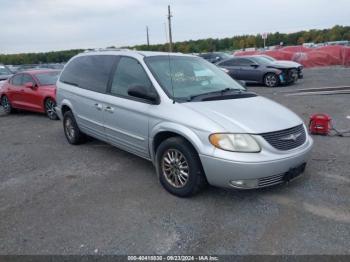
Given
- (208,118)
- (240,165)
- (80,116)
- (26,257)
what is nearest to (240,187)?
(240,165)

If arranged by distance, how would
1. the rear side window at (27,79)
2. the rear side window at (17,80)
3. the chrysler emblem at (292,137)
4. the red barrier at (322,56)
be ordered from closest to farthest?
the chrysler emblem at (292,137), the rear side window at (27,79), the rear side window at (17,80), the red barrier at (322,56)

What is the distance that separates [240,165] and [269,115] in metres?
0.89

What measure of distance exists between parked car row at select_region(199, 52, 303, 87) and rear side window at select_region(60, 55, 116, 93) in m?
9.69

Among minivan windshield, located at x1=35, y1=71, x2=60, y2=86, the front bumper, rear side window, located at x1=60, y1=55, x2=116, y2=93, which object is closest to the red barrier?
minivan windshield, located at x1=35, y1=71, x2=60, y2=86

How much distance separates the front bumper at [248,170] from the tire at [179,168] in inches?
5.5

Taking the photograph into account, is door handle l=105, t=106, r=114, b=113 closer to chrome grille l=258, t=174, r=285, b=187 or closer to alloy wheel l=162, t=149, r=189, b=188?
alloy wheel l=162, t=149, r=189, b=188

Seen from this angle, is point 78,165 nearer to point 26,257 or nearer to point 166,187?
point 166,187

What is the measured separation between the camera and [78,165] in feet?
19.0

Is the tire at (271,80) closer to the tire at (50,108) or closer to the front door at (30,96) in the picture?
the tire at (50,108)

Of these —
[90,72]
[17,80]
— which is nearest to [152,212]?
[90,72]

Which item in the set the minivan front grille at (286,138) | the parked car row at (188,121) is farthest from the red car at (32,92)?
the minivan front grille at (286,138)

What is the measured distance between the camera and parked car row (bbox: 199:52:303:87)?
1620cm

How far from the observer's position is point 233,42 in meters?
94.8

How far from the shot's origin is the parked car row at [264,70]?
638 inches
